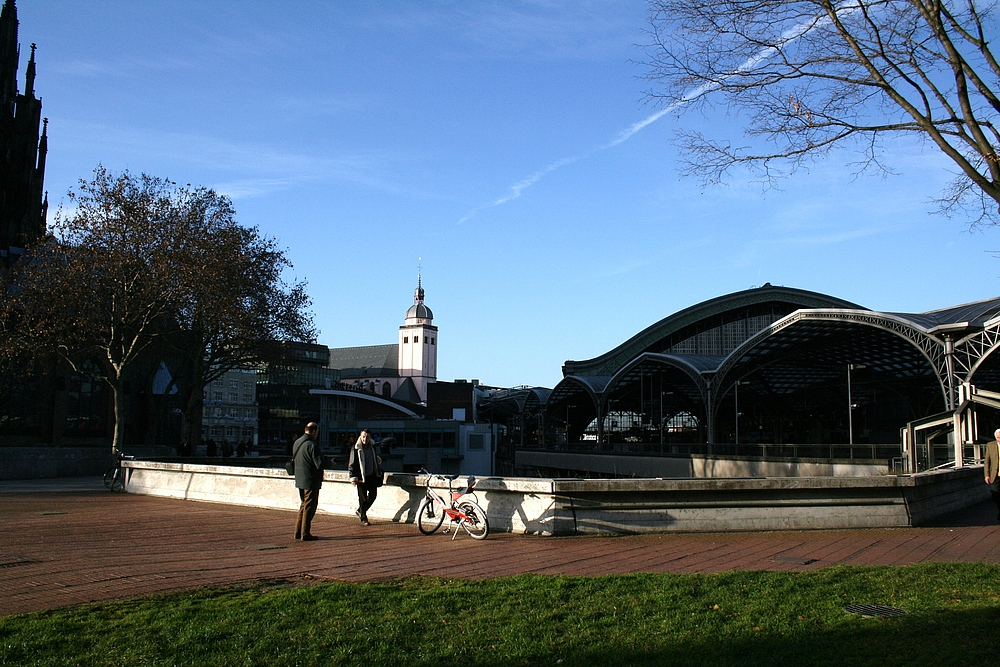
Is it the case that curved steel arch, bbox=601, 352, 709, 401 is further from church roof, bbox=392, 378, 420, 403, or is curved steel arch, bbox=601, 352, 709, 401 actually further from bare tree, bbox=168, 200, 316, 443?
church roof, bbox=392, 378, 420, 403

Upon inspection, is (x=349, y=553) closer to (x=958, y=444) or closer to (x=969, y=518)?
(x=969, y=518)

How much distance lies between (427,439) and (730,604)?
239ft

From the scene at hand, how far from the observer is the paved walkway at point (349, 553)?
7969mm

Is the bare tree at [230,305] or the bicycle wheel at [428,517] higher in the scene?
the bare tree at [230,305]

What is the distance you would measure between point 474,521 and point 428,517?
3.78 ft

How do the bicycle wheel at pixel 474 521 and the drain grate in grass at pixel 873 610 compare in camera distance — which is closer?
the drain grate in grass at pixel 873 610

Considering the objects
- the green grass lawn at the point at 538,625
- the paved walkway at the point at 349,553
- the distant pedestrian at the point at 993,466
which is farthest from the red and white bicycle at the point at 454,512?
the distant pedestrian at the point at 993,466

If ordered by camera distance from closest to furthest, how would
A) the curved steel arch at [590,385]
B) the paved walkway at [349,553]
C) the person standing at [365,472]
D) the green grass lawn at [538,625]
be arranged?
1. the green grass lawn at [538,625]
2. the paved walkway at [349,553]
3. the person standing at [365,472]
4. the curved steel arch at [590,385]

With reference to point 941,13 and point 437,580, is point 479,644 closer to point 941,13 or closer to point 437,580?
point 437,580

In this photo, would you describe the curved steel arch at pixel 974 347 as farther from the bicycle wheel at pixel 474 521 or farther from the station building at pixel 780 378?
the bicycle wheel at pixel 474 521

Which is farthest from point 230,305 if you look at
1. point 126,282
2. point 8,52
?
point 8,52

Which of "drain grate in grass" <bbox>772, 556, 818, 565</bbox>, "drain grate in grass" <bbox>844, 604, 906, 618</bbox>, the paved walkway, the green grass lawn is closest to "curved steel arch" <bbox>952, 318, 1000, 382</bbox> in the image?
the paved walkway

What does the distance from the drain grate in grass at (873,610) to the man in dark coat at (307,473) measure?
6937 millimetres

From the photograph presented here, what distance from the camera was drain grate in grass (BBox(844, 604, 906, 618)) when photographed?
6.22 meters
